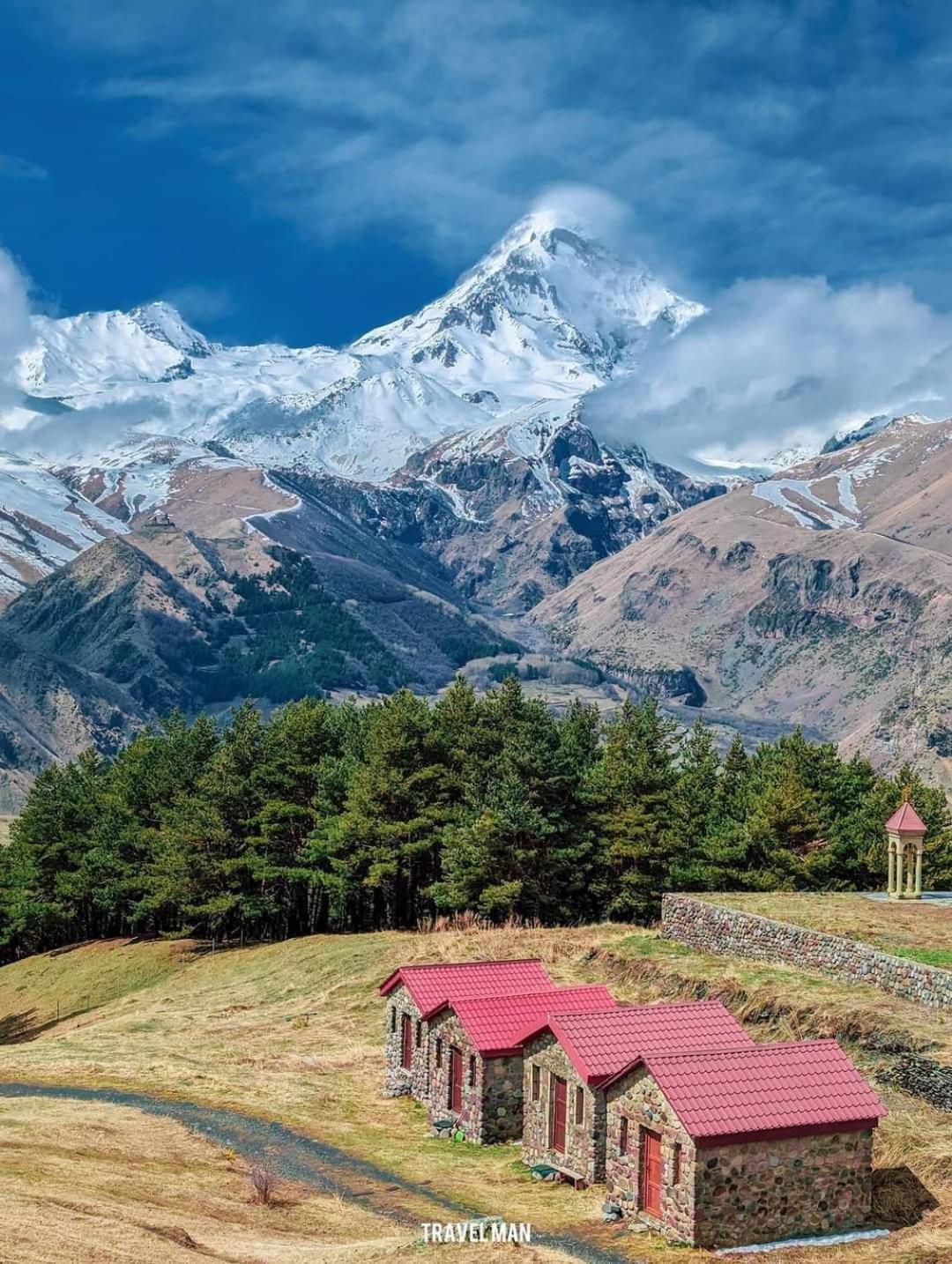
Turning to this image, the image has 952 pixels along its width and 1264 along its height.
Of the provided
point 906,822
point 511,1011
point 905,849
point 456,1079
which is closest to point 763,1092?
point 511,1011

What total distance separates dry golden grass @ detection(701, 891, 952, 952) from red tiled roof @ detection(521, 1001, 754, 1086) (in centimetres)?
1160

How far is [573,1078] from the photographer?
117 feet

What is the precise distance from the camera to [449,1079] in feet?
136

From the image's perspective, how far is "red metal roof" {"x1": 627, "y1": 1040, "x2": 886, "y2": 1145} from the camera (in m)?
30.5

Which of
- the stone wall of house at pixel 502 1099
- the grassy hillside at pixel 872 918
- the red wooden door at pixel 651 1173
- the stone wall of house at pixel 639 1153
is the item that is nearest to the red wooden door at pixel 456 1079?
the stone wall of house at pixel 502 1099

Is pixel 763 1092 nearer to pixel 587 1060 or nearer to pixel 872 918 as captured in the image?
pixel 587 1060

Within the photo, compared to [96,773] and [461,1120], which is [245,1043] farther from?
[96,773]

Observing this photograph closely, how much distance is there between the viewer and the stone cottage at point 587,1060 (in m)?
34.6

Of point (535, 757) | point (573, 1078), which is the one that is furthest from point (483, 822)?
point (573, 1078)

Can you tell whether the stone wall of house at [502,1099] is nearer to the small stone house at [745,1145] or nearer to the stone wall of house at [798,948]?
the small stone house at [745,1145]

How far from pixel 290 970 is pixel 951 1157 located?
3804 cm

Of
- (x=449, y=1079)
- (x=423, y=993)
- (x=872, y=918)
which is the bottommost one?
(x=449, y=1079)

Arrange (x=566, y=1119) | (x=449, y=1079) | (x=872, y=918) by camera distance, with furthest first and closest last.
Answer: (x=872, y=918), (x=449, y=1079), (x=566, y=1119)

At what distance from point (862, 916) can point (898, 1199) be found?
21.0 metres
